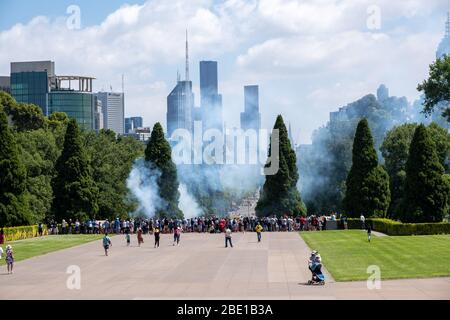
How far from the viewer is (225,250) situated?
182ft

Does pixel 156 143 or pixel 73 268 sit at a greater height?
pixel 156 143

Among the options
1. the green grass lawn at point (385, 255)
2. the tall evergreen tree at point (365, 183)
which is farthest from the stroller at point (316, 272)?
the tall evergreen tree at point (365, 183)

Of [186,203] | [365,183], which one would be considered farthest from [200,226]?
[186,203]

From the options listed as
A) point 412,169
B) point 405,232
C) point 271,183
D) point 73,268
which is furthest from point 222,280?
point 271,183

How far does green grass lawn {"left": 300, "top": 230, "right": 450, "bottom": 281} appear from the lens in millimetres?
38375

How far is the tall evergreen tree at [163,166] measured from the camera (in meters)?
96.4

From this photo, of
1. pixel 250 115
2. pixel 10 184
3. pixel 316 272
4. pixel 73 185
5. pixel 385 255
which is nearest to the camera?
pixel 316 272

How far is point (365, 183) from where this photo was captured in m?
80.8

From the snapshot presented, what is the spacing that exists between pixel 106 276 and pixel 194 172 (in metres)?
74.2

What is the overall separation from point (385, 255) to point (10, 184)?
129 ft

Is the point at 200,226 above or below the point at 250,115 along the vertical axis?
below

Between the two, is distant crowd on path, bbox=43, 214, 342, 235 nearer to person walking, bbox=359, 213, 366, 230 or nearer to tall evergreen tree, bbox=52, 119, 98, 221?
tall evergreen tree, bbox=52, 119, 98, 221

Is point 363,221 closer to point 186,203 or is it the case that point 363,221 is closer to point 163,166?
point 163,166
